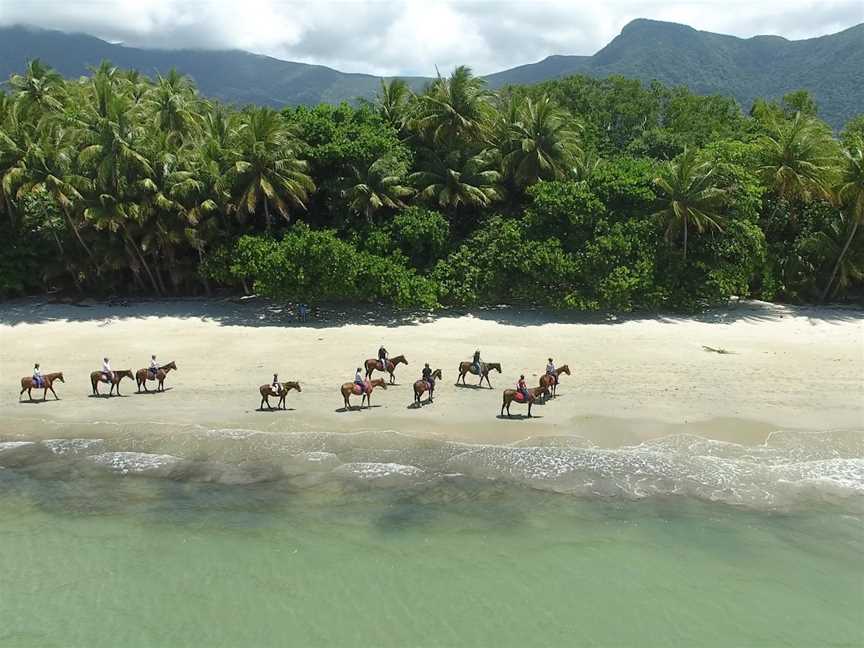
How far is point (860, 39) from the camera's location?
18575 cm

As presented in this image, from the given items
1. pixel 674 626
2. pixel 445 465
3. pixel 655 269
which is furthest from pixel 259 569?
pixel 655 269

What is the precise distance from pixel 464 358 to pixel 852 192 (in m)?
20.4

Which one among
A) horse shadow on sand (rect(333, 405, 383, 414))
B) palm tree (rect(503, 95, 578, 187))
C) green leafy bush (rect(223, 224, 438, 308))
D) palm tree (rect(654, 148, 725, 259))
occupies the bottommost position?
horse shadow on sand (rect(333, 405, 383, 414))

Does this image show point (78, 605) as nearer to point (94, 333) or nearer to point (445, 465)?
point (445, 465)

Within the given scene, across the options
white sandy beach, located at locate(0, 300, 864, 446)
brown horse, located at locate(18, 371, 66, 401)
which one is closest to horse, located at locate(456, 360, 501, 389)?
white sandy beach, located at locate(0, 300, 864, 446)

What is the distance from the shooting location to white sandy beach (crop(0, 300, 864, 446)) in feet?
63.7

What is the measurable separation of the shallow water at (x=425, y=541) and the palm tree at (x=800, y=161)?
1703 cm

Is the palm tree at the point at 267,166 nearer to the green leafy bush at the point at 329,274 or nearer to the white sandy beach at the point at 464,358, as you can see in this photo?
the green leafy bush at the point at 329,274

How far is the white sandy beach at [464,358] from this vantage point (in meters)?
19.4

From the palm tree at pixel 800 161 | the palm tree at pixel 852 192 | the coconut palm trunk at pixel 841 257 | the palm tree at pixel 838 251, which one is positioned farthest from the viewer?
the palm tree at pixel 838 251

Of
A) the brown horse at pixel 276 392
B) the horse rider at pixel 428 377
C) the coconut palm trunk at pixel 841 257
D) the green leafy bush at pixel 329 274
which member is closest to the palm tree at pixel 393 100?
the green leafy bush at pixel 329 274

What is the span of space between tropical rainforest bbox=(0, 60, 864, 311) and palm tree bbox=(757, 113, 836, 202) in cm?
10

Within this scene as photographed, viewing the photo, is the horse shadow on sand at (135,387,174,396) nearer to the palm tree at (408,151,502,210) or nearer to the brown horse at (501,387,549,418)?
the brown horse at (501,387,549,418)

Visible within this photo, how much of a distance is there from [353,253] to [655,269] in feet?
47.0
